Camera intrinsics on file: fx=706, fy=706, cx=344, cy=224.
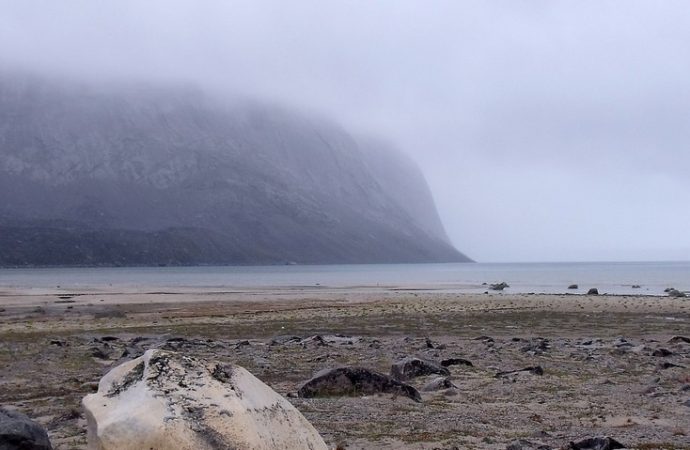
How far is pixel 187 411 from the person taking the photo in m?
7.13

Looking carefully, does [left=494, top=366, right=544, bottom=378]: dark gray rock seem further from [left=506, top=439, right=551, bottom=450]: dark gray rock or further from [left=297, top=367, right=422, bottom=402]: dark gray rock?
[left=506, top=439, right=551, bottom=450]: dark gray rock

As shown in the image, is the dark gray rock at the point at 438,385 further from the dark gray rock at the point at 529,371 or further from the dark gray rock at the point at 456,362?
the dark gray rock at the point at 456,362

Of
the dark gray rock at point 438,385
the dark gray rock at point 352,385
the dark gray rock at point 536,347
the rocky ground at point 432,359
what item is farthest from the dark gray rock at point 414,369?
the dark gray rock at point 536,347

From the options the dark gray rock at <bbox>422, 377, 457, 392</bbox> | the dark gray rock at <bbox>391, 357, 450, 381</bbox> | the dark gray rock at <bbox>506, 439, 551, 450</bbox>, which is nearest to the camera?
the dark gray rock at <bbox>506, 439, 551, 450</bbox>

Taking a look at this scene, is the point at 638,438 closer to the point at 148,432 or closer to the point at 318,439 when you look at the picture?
the point at 318,439

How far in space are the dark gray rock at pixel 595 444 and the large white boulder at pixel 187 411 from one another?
4.56 m

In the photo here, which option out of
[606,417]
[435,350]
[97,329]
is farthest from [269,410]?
[97,329]

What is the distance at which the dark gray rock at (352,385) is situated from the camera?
15.7 meters

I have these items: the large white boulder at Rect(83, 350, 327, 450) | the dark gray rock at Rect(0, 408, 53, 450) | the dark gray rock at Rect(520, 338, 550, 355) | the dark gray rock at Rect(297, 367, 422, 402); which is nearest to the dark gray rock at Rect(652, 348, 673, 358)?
the dark gray rock at Rect(520, 338, 550, 355)

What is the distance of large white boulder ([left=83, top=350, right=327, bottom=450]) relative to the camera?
22.7 feet

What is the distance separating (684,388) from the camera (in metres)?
16.7

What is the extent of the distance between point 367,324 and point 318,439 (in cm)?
3040

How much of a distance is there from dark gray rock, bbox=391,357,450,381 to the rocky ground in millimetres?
294

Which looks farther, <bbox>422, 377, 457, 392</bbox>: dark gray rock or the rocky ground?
<bbox>422, 377, 457, 392</bbox>: dark gray rock
